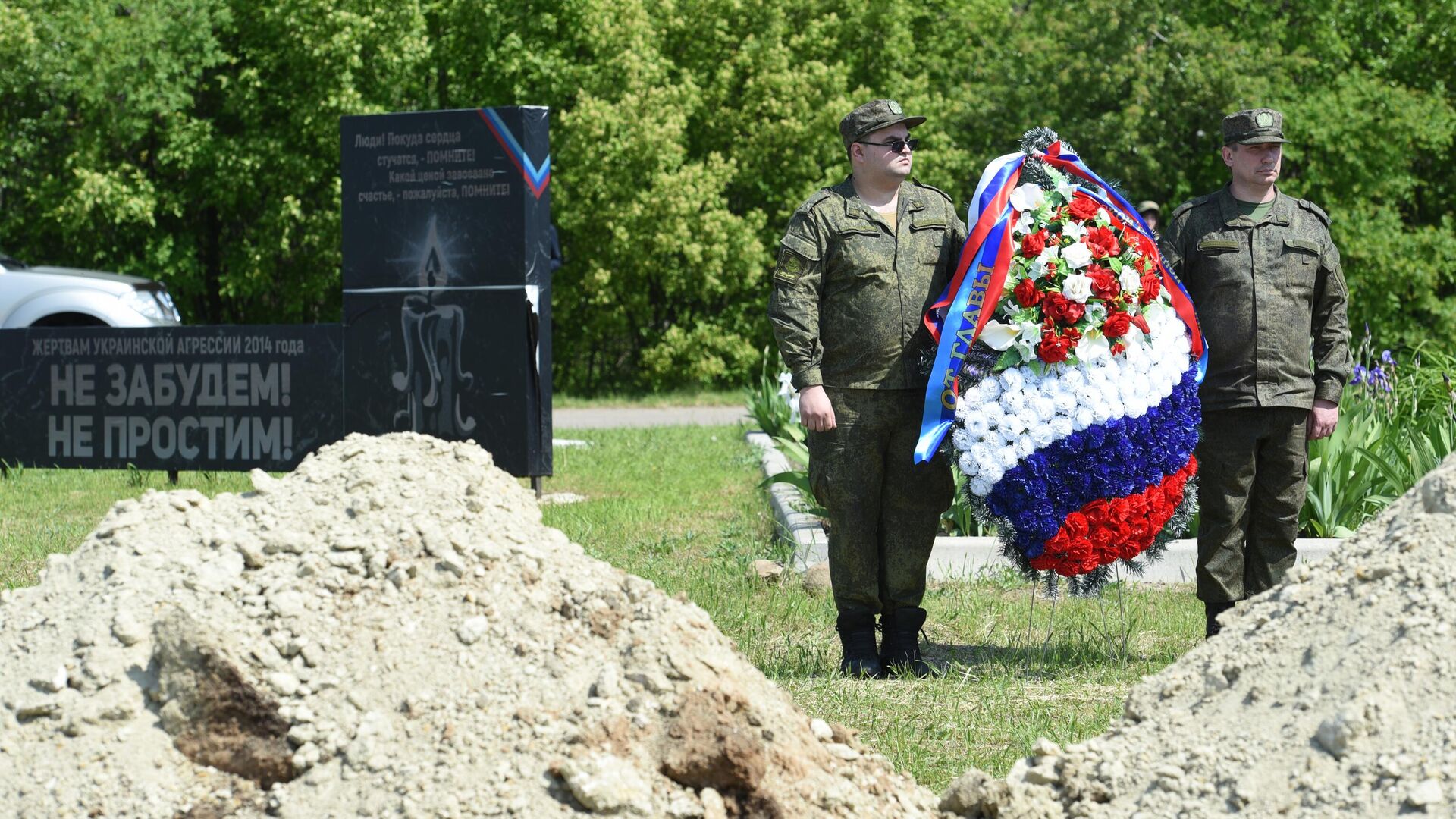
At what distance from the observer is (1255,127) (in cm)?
552

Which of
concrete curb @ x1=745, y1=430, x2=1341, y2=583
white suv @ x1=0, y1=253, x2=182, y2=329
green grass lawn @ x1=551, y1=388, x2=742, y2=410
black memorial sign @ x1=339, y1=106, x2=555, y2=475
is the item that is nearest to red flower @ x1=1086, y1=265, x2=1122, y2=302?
concrete curb @ x1=745, y1=430, x2=1341, y2=583

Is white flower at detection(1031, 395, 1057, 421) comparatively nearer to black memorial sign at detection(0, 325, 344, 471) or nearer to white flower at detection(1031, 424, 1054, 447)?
white flower at detection(1031, 424, 1054, 447)

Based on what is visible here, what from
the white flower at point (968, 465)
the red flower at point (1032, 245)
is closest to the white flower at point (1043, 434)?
the white flower at point (968, 465)

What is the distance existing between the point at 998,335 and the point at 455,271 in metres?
4.94

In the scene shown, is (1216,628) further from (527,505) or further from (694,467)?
(694,467)

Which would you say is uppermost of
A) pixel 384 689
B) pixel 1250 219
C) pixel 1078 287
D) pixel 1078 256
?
pixel 1250 219

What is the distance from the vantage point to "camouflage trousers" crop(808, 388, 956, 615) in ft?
17.7

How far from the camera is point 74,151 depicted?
2147cm

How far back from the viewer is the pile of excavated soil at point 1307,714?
3.10m

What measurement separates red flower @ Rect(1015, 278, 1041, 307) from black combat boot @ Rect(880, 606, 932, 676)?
3.87ft

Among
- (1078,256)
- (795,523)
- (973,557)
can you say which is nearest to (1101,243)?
(1078,256)

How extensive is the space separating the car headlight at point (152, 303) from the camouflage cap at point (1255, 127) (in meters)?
11.6

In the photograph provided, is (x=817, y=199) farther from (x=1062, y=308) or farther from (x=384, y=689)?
(x=384, y=689)

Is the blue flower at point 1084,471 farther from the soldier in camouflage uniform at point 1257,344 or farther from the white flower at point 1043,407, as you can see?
the soldier in camouflage uniform at point 1257,344
